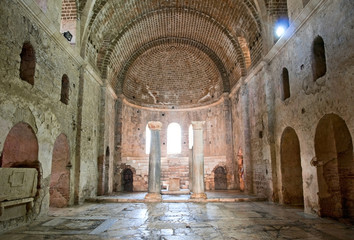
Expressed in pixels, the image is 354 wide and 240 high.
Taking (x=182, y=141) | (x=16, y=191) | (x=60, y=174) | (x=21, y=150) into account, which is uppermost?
(x=182, y=141)

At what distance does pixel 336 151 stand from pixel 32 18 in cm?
1053

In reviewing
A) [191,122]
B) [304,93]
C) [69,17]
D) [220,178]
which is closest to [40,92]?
[69,17]

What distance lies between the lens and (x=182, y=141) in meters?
22.7

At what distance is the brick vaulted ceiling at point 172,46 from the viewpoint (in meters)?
14.3

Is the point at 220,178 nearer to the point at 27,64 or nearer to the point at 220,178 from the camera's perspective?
the point at 220,178

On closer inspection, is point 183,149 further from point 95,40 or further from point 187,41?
point 95,40

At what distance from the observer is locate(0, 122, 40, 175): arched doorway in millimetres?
8664

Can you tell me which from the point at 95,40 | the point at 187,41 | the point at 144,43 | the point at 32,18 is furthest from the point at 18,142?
the point at 187,41

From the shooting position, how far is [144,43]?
1938 cm

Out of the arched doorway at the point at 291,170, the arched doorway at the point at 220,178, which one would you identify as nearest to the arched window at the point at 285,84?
the arched doorway at the point at 291,170

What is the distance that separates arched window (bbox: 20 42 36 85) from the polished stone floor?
4482 mm

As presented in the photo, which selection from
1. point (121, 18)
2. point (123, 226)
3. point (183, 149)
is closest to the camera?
point (123, 226)

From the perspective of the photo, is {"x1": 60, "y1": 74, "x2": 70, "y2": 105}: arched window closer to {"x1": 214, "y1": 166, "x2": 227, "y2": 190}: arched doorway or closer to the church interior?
the church interior

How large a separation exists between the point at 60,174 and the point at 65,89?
3.56 meters
